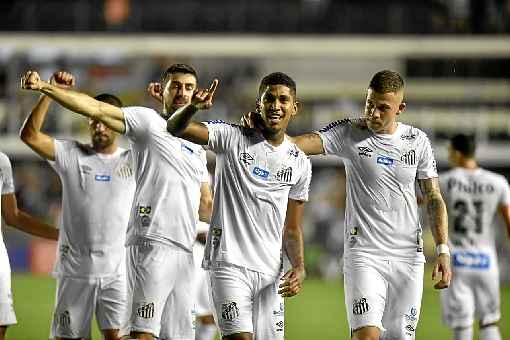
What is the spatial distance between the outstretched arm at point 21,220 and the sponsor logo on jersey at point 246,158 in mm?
2263

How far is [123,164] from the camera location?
9.98m

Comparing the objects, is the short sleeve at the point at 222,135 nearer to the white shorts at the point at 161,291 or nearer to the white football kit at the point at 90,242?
the white shorts at the point at 161,291

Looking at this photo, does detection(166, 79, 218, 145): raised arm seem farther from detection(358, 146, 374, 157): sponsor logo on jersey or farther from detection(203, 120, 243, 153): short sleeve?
detection(358, 146, 374, 157): sponsor logo on jersey

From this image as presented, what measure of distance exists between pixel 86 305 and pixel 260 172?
7.53 feet

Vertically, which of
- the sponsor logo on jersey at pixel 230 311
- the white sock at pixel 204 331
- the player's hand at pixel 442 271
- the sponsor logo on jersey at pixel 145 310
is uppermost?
the white sock at pixel 204 331

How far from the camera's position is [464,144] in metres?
12.1

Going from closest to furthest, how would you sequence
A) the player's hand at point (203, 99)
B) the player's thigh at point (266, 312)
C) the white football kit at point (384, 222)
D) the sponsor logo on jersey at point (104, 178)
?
the player's hand at point (203, 99) < the player's thigh at point (266, 312) < the white football kit at point (384, 222) < the sponsor logo on jersey at point (104, 178)

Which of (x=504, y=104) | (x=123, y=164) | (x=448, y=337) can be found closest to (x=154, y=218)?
(x=123, y=164)

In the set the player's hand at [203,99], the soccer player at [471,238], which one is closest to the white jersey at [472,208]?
the soccer player at [471,238]

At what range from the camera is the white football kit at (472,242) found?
1227 centimetres

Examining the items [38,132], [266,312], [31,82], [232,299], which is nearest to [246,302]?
[232,299]

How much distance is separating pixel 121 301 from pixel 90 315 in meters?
0.29

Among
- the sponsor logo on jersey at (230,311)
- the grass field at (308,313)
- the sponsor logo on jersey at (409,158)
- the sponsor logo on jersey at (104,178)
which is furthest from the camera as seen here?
the grass field at (308,313)

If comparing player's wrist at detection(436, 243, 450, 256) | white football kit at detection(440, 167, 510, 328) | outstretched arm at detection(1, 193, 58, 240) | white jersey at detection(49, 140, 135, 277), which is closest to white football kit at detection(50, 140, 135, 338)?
white jersey at detection(49, 140, 135, 277)
